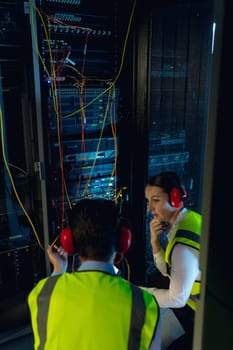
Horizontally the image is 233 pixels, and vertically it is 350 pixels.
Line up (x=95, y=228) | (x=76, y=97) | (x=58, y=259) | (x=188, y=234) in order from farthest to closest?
(x=76, y=97) → (x=188, y=234) → (x=58, y=259) → (x=95, y=228)

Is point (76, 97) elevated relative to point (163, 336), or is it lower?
elevated

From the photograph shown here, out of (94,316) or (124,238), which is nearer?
(94,316)

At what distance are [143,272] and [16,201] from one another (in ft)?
2.94

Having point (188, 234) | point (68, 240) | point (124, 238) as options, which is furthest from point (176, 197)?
point (68, 240)

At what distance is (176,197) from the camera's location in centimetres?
151

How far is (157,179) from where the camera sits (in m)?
1.58

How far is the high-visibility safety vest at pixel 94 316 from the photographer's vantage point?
92cm

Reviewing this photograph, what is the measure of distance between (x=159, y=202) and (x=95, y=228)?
55cm

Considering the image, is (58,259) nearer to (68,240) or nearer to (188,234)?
(68,240)

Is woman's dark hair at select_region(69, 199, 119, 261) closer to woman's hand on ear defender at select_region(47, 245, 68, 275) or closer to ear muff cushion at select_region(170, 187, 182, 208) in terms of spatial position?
woman's hand on ear defender at select_region(47, 245, 68, 275)

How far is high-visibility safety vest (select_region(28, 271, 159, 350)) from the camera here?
0.92 m

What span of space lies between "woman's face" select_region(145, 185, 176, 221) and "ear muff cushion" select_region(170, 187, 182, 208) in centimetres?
4

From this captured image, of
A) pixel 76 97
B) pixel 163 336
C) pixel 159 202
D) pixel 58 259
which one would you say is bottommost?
pixel 163 336

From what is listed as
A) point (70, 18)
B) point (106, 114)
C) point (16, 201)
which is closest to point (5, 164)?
point (16, 201)
